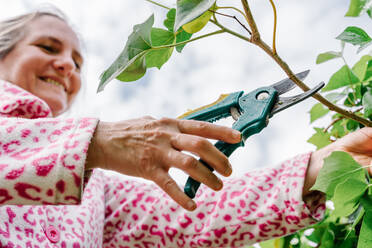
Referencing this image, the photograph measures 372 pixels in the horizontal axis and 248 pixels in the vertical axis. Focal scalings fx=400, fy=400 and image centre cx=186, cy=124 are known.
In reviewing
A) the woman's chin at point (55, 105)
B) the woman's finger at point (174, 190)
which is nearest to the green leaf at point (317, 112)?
the woman's finger at point (174, 190)

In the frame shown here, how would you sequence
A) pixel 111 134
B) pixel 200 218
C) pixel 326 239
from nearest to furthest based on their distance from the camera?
pixel 111 134, pixel 326 239, pixel 200 218

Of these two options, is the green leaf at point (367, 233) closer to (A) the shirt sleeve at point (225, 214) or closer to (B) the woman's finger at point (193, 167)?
(A) the shirt sleeve at point (225, 214)

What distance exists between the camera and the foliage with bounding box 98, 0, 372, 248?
1.62 feet

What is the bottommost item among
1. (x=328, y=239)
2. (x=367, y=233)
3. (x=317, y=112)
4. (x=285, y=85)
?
(x=328, y=239)

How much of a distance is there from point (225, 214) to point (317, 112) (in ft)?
0.92

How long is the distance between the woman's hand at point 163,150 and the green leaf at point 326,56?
38 cm

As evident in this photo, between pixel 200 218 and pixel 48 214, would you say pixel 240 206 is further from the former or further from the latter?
pixel 48 214

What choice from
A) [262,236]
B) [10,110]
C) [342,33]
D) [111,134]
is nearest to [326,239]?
[262,236]

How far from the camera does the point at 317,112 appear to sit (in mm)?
814

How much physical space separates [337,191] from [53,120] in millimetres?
386

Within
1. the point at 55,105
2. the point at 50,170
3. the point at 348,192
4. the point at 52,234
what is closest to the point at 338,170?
the point at 348,192

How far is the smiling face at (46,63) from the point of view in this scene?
43.9 inches

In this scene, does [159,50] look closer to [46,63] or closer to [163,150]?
[163,150]

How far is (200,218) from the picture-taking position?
89 cm
